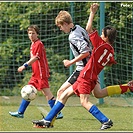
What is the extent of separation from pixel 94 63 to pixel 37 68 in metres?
2.09

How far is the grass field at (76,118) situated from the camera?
7293 mm

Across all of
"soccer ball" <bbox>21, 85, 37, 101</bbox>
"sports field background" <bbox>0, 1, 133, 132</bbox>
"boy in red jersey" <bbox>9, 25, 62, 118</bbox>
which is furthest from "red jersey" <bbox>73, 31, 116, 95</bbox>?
"sports field background" <bbox>0, 1, 133, 132</bbox>

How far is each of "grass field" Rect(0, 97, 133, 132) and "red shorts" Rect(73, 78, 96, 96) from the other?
1.62 ft

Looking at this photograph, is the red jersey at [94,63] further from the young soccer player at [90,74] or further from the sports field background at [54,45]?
the sports field background at [54,45]

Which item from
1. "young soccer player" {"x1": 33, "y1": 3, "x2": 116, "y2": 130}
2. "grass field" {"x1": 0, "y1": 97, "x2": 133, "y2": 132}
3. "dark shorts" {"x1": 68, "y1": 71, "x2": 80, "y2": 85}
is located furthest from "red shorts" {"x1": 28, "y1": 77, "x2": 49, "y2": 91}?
"young soccer player" {"x1": 33, "y1": 3, "x2": 116, "y2": 130}

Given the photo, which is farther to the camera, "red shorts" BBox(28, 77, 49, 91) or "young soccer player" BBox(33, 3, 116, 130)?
"red shorts" BBox(28, 77, 49, 91)

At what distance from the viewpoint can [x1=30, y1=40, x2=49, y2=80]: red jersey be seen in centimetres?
898

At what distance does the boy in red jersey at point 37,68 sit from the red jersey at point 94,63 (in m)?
1.73

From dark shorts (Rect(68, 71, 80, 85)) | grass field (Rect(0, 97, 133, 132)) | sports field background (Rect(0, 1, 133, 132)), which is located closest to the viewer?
grass field (Rect(0, 97, 133, 132))

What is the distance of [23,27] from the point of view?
15070mm

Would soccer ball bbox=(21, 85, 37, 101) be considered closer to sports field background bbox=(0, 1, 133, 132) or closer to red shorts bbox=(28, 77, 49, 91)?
red shorts bbox=(28, 77, 49, 91)

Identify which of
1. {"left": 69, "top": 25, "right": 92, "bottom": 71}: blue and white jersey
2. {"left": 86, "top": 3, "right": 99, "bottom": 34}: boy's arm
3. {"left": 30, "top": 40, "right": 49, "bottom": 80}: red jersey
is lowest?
{"left": 30, "top": 40, "right": 49, "bottom": 80}: red jersey

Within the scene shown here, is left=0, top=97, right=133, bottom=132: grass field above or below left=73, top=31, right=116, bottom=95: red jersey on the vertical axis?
below

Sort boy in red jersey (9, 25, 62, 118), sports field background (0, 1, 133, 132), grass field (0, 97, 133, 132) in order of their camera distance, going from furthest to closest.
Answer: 1. sports field background (0, 1, 133, 132)
2. boy in red jersey (9, 25, 62, 118)
3. grass field (0, 97, 133, 132)
